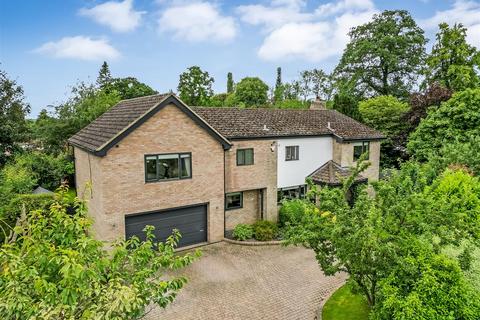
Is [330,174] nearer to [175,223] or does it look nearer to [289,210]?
[289,210]

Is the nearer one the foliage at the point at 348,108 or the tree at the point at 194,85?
the foliage at the point at 348,108

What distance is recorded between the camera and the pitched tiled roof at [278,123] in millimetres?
21516

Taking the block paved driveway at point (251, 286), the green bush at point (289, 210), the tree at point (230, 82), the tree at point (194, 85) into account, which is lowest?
the block paved driveway at point (251, 286)

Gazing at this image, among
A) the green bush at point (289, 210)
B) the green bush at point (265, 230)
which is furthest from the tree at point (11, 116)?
the green bush at point (289, 210)

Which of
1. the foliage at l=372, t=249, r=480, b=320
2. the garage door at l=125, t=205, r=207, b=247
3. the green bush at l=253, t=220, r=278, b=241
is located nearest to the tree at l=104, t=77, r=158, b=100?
the garage door at l=125, t=205, r=207, b=247

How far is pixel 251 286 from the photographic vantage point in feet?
49.1

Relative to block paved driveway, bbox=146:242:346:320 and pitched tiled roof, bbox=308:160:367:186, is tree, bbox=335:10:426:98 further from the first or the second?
block paved driveway, bbox=146:242:346:320

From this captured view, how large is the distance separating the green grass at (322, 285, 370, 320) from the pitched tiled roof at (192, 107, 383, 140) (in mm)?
10578

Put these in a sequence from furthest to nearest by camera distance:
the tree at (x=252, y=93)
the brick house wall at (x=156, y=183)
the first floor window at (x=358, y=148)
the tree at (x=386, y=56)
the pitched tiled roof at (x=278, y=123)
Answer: the tree at (x=252, y=93) < the tree at (x=386, y=56) < the first floor window at (x=358, y=148) < the pitched tiled roof at (x=278, y=123) < the brick house wall at (x=156, y=183)

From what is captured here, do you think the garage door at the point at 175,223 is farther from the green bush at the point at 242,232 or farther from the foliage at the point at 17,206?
the foliage at the point at 17,206

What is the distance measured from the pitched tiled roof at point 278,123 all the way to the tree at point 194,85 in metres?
26.7

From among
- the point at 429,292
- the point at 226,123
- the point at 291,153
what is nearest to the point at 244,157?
the point at 226,123

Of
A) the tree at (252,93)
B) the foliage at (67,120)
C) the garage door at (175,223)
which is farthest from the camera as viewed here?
the tree at (252,93)

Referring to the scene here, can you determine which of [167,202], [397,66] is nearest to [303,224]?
[167,202]
